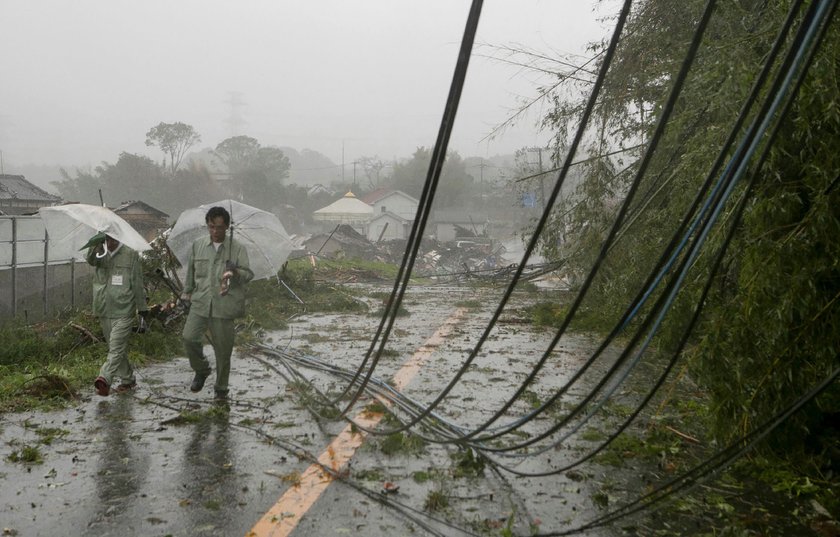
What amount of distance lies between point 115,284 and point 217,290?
1135mm

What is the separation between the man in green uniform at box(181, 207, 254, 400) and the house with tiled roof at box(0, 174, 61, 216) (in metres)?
25.3

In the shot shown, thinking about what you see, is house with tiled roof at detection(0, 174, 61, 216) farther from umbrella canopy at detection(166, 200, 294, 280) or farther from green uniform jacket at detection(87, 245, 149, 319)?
green uniform jacket at detection(87, 245, 149, 319)

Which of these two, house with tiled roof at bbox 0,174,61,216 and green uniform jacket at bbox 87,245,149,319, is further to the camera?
house with tiled roof at bbox 0,174,61,216

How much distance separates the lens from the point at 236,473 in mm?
4984

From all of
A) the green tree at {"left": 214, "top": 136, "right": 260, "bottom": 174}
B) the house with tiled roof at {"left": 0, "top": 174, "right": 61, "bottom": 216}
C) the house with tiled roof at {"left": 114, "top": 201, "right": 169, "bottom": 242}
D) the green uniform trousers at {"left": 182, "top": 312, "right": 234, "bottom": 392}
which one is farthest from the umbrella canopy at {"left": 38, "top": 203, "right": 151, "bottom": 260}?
the green tree at {"left": 214, "top": 136, "right": 260, "bottom": 174}

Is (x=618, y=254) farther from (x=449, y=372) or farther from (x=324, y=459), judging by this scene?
(x=324, y=459)

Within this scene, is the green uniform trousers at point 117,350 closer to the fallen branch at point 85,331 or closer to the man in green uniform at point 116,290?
the man in green uniform at point 116,290

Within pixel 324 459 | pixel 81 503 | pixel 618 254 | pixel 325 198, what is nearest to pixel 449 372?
pixel 618 254

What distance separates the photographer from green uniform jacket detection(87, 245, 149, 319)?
7.41 meters

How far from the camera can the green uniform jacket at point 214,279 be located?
23.2 ft

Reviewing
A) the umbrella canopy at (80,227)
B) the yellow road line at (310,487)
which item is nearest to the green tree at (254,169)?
the umbrella canopy at (80,227)

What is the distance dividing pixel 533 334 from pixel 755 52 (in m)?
6.84

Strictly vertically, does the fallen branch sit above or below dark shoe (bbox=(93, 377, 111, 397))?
below

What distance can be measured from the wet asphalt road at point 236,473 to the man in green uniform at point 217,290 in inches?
19.0
